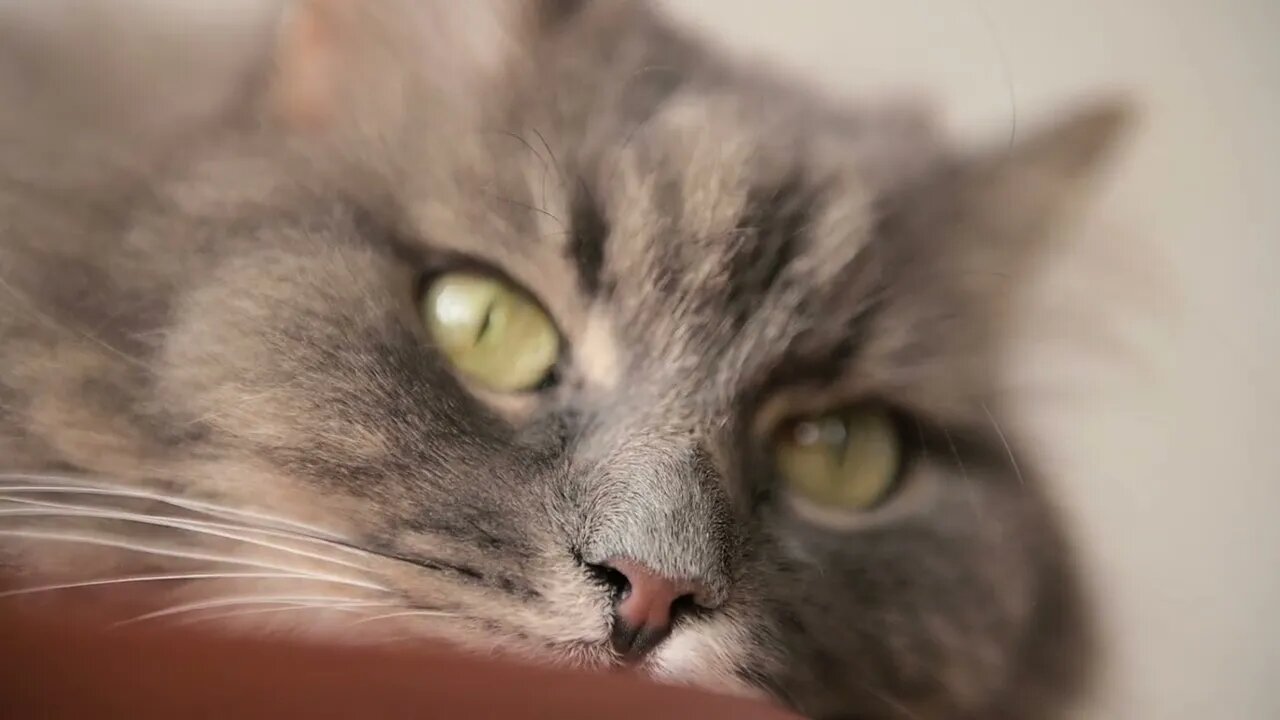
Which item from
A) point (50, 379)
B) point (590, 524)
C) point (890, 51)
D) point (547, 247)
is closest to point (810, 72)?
point (890, 51)

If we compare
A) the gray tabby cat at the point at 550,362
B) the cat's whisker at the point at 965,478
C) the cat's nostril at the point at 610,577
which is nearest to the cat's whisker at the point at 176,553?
the gray tabby cat at the point at 550,362

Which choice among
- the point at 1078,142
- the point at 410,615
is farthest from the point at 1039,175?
the point at 410,615

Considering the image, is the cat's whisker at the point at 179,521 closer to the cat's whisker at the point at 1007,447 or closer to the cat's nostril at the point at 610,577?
the cat's nostril at the point at 610,577

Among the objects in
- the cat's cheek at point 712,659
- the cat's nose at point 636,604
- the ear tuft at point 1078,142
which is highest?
the ear tuft at point 1078,142

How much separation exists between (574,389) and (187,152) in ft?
0.92

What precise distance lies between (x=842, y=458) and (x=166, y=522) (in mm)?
460

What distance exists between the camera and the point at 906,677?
2.33 ft

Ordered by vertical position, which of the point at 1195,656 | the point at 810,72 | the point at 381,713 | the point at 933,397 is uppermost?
the point at 810,72

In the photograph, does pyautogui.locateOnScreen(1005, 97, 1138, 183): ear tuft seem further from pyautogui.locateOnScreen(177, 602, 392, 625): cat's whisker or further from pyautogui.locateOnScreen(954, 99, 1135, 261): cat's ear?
pyautogui.locateOnScreen(177, 602, 392, 625): cat's whisker

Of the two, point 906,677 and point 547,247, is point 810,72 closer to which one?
point 547,247

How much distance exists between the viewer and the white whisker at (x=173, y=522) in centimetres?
53

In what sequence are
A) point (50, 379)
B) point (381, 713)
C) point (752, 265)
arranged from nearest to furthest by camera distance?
point (381, 713)
point (50, 379)
point (752, 265)

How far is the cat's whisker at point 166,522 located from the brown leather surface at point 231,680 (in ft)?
0.40

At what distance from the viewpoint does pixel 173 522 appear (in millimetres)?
534
